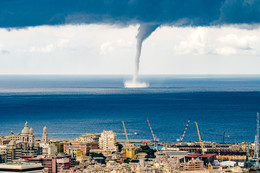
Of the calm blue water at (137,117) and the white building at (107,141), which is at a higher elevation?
the calm blue water at (137,117)

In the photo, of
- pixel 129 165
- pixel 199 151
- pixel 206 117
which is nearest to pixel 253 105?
pixel 206 117

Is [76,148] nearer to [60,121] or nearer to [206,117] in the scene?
[60,121]

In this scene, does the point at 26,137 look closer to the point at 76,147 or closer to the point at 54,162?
the point at 76,147

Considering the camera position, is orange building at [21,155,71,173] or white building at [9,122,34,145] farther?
white building at [9,122,34,145]

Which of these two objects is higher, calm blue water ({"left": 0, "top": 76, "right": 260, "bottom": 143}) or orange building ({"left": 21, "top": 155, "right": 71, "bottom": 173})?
calm blue water ({"left": 0, "top": 76, "right": 260, "bottom": 143})

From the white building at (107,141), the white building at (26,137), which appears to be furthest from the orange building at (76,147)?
the white building at (26,137)

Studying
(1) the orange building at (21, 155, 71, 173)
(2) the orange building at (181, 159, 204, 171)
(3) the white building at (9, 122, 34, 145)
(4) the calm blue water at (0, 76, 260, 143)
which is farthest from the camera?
(4) the calm blue water at (0, 76, 260, 143)

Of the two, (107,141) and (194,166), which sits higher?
(107,141)

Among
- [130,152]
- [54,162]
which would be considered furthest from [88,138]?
[54,162]

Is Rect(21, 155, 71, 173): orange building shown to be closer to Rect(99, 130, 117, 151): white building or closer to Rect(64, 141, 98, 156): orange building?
Rect(64, 141, 98, 156): orange building

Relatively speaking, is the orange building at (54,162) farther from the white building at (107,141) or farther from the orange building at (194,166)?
the white building at (107,141)

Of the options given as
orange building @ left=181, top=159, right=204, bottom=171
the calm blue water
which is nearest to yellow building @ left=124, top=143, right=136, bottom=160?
orange building @ left=181, top=159, right=204, bottom=171
